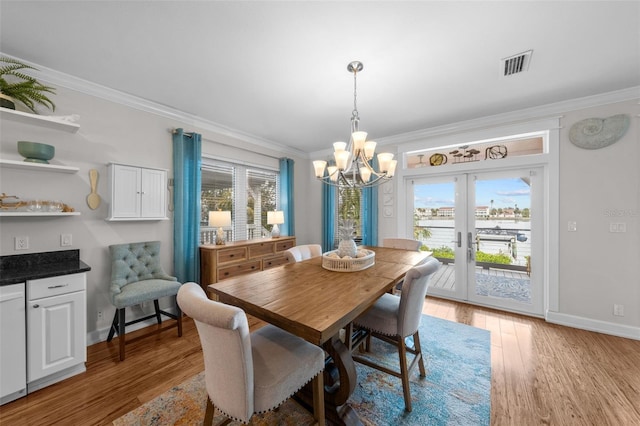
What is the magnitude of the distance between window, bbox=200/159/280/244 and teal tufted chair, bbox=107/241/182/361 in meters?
0.85

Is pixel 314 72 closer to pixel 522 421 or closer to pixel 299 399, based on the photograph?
pixel 299 399

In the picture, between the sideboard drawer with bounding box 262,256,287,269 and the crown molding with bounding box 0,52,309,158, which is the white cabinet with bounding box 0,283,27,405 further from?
the sideboard drawer with bounding box 262,256,287,269

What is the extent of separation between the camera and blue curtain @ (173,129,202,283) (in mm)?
3094

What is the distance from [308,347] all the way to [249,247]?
2.34 metres

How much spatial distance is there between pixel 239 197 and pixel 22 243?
7.80ft

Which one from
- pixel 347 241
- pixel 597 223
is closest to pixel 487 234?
pixel 597 223

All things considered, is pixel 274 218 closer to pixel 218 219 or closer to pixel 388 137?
pixel 218 219

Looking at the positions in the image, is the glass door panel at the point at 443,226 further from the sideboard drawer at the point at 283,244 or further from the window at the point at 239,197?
the window at the point at 239,197

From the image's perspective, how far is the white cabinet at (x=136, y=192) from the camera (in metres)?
2.55

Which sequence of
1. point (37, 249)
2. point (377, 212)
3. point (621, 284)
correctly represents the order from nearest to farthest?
1. point (37, 249)
2. point (621, 284)
3. point (377, 212)

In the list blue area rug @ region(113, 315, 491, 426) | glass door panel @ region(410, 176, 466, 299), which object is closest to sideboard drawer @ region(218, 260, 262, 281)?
blue area rug @ region(113, 315, 491, 426)

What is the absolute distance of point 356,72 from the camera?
2.24 metres

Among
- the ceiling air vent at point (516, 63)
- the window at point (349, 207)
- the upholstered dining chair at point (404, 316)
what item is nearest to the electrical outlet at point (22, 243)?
the upholstered dining chair at point (404, 316)

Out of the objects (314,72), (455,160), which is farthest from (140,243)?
(455,160)
